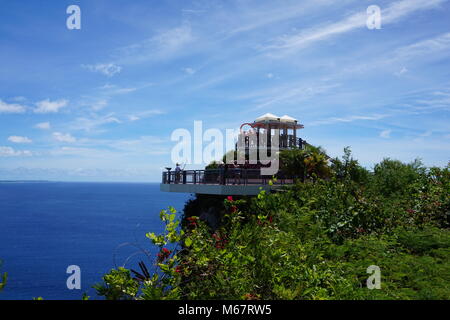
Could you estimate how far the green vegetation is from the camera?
5.17m

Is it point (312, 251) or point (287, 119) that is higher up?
point (287, 119)

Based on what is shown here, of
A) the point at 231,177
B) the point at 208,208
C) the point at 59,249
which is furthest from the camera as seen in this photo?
the point at 59,249

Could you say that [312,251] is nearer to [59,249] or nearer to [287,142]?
[287,142]

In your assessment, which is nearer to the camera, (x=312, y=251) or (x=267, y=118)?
(x=312, y=251)

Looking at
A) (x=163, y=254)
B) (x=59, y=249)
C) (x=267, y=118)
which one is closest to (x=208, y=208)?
(x=267, y=118)

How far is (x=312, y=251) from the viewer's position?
7.32 m

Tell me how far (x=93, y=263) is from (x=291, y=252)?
73011mm

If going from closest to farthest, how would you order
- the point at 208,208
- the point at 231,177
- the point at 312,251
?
the point at 312,251 → the point at 231,177 → the point at 208,208

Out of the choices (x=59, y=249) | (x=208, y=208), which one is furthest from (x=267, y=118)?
(x=59, y=249)

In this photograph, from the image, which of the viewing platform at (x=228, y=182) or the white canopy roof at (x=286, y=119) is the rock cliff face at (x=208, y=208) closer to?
the viewing platform at (x=228, y=182)

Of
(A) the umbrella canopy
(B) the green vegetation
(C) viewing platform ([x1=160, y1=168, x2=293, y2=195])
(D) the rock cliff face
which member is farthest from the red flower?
(A) the umbrella canopy

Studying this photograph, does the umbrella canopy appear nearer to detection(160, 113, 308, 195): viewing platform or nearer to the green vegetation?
detection(160, 113, 308, 195): viewing platform

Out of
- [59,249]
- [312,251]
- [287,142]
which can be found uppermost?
[287,142]
